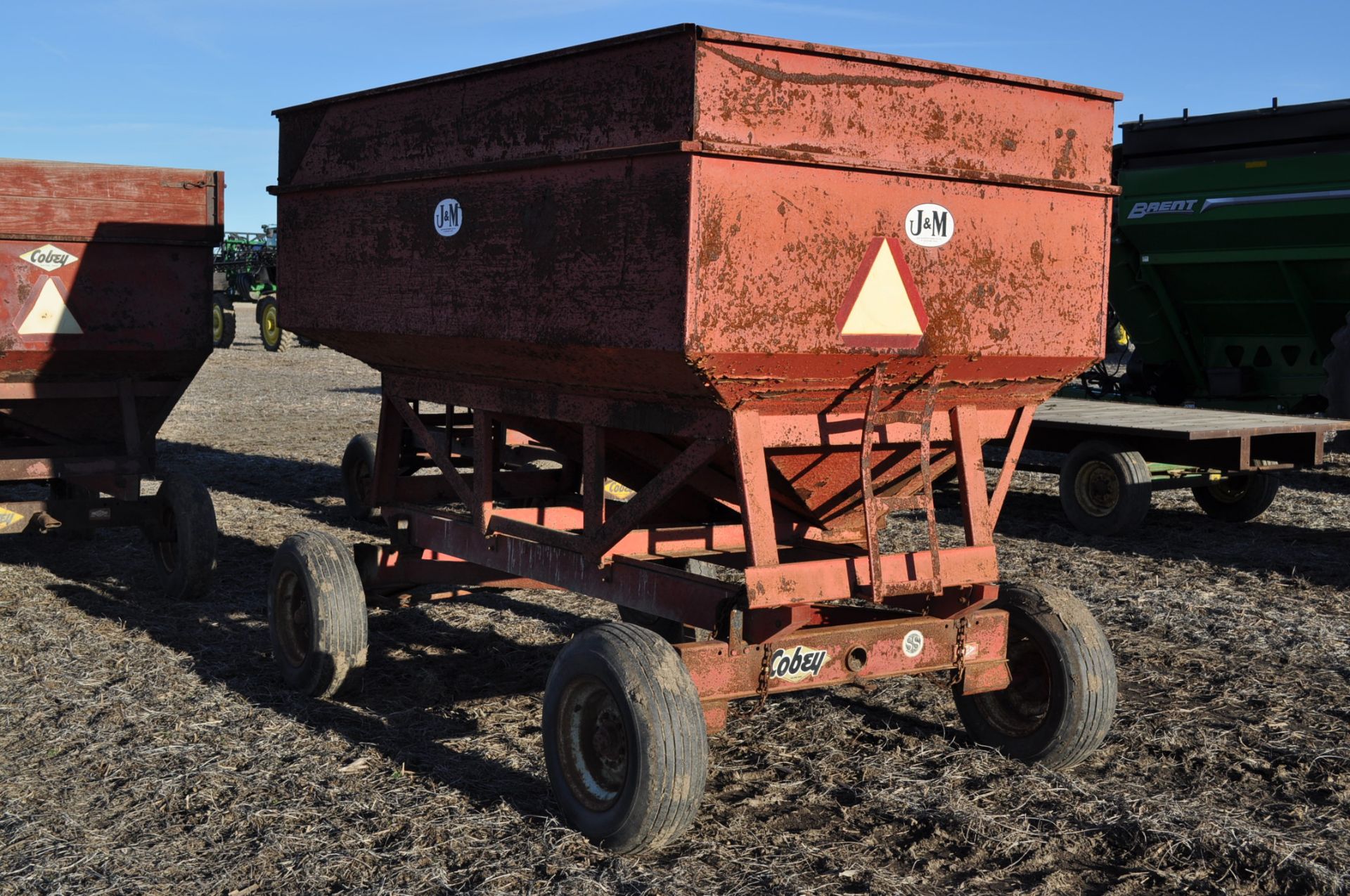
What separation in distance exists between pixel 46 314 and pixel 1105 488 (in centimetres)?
668

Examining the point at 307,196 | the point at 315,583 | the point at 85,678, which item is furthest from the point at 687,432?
the point at 85,678

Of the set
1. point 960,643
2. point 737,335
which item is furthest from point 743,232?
point 960,643

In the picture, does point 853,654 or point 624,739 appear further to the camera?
point 853,654

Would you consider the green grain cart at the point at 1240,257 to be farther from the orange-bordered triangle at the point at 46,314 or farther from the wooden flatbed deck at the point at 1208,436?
the orange-bordered triangle at the point at 46,314

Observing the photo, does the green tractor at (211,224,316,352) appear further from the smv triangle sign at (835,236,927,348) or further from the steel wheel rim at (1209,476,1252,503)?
the smv triangle sign at (835,236,927,348)

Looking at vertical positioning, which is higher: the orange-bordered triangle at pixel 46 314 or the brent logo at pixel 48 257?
the brent logo at pixel 48 257

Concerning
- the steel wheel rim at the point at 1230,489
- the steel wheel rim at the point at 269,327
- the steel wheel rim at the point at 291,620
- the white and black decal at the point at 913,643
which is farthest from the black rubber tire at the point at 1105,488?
the steel wheel rim at the point at 269,327

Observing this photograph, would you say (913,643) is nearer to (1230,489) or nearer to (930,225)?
(930,225)

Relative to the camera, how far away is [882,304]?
4105 mm

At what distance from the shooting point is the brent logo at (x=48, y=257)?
709 cm

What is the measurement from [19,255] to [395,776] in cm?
423

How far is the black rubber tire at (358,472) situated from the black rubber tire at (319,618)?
3672 mm

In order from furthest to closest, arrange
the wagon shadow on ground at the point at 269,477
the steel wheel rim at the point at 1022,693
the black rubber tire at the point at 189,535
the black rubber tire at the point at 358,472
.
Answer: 1. the wagon shadow on ground at the point at 269,477
2. the black rubber tire at the point at 358,472
3. the black rubber tire at the point at 189,535
4. the steel wheel rim at the point at 1022,693

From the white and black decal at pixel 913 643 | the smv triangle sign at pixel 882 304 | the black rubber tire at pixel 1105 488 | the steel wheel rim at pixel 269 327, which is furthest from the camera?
the steel wheel rim at pixel 269 327
